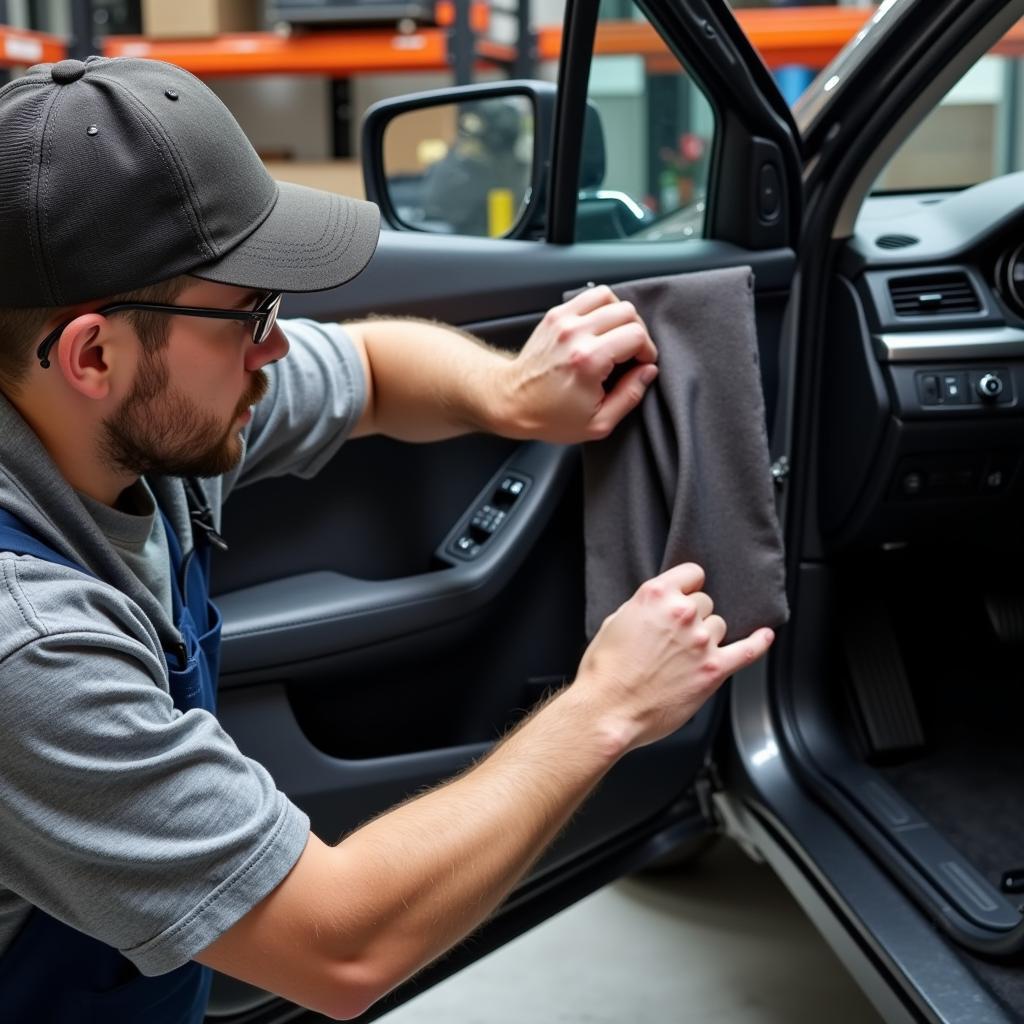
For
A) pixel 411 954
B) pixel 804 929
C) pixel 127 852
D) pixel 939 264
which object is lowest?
pixel 804 929

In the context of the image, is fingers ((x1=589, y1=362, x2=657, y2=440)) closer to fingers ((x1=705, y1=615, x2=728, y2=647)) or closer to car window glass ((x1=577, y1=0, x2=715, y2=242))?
fingers ((x1=705, y1=615, x2=728, y2=647))

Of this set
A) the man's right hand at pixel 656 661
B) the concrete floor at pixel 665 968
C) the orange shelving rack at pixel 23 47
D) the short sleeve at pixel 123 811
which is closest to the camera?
Answer: the short sleeve at pixel 123 811

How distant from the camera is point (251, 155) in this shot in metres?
0.95

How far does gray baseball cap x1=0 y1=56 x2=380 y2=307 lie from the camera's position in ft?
2.73

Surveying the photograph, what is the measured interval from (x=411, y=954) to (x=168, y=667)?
28cm

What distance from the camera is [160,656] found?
959mm

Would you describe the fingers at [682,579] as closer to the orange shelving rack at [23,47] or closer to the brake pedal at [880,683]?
the brake pedal at [880,683]

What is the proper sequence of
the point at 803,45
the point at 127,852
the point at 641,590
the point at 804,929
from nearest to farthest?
the point at 127,852 → the point at 641,590 → the point at 804,929 → the point at 803,45

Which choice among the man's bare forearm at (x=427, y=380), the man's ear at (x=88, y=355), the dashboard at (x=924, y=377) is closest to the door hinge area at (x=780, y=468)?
the dashboard at (x=924, y=377)

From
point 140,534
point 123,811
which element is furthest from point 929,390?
point 123,811

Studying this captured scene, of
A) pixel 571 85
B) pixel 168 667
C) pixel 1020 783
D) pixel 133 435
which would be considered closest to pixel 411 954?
pixel 168 667

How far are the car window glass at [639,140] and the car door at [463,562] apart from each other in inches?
1.1

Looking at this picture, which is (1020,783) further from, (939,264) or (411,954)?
(411,954)

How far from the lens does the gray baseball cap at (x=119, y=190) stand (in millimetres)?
831
